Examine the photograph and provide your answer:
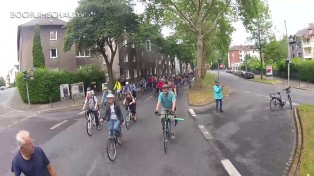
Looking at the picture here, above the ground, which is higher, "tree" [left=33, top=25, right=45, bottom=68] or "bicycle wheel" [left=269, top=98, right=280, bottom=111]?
"tree" [left=33, top=25, right=45, bottom=68]

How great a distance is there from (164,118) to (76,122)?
9.17m

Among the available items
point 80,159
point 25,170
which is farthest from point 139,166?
point 25,170

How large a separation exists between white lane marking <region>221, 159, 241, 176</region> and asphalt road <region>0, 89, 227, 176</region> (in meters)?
0.12

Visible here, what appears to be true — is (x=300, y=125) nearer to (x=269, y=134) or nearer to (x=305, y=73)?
(x=269, y=134)

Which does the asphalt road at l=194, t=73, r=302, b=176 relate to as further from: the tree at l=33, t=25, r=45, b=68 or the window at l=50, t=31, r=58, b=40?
the window at l=50, t=31, r=58, b=40

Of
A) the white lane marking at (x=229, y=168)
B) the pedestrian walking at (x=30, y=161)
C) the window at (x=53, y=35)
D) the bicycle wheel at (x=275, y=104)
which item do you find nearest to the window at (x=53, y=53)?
the window at (x=53, y=35)

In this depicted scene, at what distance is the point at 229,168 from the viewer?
8.49 m

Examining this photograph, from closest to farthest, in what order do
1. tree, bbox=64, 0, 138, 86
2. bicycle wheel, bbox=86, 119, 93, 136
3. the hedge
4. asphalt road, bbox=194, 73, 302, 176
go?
asphalt road, bbox=194, 73, 302, 176 → bicycle wheel, bbox=86, 119, 93, 136 → the hedge → tree, bbox=64, 0, 138, 86

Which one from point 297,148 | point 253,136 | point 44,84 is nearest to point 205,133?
point 253,136

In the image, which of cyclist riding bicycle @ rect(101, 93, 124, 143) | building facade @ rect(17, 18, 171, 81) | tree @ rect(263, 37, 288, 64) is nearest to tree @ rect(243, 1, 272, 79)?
tree @ rect(263, 37, 288, 64)

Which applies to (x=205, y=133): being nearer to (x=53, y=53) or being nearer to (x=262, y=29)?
(x=53, y=53)

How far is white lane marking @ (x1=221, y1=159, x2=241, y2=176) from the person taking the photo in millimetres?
8109

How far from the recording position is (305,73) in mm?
44125

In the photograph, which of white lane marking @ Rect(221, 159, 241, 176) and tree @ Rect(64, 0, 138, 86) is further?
tree @ Rect(64, 0, 138, 86)
